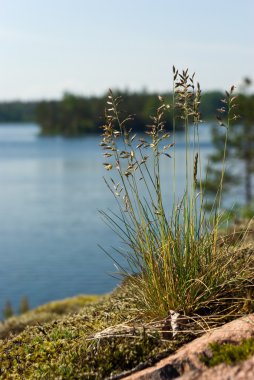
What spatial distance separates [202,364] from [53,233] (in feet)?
133

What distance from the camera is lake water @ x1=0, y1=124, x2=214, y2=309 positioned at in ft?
110

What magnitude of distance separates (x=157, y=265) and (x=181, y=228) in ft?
1.23

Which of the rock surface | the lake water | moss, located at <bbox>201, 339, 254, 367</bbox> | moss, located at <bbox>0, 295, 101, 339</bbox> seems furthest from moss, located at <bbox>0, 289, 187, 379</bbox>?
the lake water

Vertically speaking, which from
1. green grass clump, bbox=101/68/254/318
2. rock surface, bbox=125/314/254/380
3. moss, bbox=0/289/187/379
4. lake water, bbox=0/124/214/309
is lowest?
lake water, bbox=0/124/214/309

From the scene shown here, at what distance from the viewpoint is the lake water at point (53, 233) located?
33438mm

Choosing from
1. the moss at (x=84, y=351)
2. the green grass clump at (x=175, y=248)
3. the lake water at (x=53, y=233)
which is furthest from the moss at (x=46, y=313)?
the green grass clump at (x=175, y=248)

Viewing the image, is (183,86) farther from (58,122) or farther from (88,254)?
(58,122)

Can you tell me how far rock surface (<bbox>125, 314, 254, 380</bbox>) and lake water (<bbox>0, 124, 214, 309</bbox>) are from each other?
695 centimetres

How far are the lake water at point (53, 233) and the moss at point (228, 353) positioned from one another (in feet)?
23.7

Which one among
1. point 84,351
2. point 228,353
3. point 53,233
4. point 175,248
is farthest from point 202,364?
point 53,233

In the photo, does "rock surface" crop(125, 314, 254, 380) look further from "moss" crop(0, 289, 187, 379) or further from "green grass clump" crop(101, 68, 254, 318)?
"green grass clump" crop(101, 68, 254, 318)

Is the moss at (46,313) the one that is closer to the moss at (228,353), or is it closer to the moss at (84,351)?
the moss at (84,351)

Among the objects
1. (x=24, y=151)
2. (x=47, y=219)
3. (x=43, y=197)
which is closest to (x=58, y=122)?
(x=24, y=151)

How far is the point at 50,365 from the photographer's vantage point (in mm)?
4910
